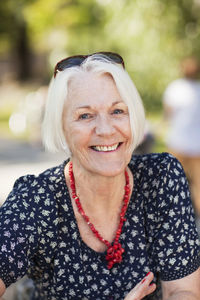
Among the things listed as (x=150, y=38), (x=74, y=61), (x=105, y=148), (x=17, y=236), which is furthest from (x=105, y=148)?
(x=150, y=38)

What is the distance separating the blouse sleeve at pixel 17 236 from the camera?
2096 mm

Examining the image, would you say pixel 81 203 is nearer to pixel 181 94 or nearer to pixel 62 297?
pixel 62 297

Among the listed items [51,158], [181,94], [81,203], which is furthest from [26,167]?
[81,203]

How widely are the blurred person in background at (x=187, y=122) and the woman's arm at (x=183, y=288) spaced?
12.5 ft

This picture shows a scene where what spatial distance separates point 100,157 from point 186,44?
12468mm

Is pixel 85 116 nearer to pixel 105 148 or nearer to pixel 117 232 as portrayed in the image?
pixel 105 148

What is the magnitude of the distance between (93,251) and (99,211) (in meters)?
0.18

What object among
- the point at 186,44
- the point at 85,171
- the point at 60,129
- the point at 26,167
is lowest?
the point at 85,171

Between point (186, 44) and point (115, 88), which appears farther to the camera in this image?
point (186, 44)

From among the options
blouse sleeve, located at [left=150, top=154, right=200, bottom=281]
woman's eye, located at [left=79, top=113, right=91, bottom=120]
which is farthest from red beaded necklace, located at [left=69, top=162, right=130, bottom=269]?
woman's eye, located at [left=79, top=113, right=91, bottom=120]

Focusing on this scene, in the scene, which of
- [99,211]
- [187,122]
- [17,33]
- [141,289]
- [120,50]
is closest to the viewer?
[141,289]

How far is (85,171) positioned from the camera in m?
2.29

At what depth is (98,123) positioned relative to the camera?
2180 millimetres

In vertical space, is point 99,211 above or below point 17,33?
below
